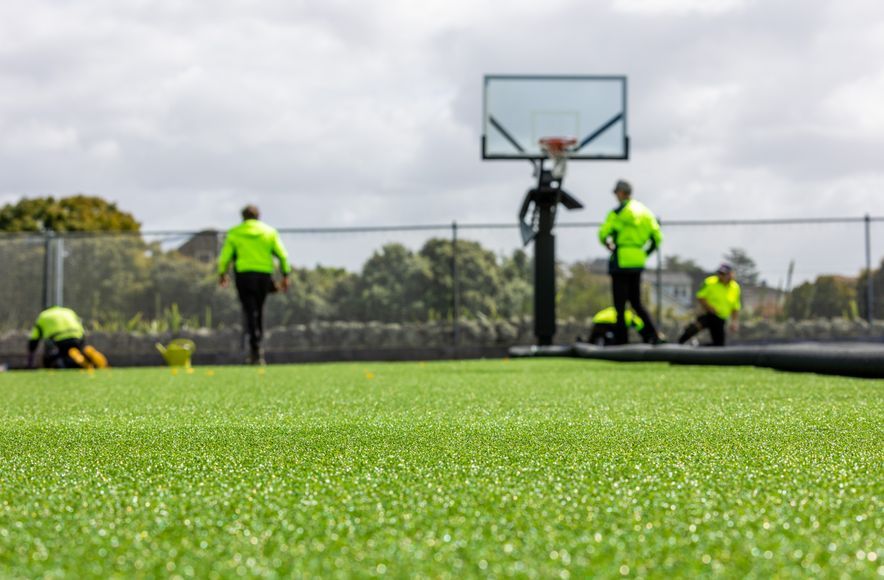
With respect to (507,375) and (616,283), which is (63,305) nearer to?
(616,283)

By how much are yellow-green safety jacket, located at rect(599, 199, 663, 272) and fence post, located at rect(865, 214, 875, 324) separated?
6.45 metres

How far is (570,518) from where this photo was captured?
59.9 inches

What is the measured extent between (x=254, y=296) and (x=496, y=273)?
17.7 ft

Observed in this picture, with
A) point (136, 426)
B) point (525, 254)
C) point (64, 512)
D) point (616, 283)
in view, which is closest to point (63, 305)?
point (525, 254)

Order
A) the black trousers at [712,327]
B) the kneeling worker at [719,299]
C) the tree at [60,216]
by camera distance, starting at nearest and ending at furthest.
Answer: the black trousers at [712,327]
the kneeling worker at [719,299]
the tree at [60,216]

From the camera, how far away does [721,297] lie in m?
10.8

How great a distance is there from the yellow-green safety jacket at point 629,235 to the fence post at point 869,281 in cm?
645

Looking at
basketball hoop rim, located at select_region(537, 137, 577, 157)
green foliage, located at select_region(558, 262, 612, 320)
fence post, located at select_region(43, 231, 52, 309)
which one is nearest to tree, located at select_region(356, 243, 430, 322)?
green foliage, located at select_region(558, 262, 612, 320)

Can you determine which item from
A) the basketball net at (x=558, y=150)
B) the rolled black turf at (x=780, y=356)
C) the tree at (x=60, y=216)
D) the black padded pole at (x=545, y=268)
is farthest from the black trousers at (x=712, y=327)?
the tree at (x=60, y=216)

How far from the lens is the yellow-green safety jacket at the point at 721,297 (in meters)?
10.8

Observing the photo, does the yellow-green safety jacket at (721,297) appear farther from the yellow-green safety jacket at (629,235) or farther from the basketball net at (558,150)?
the basketball net at (558,150)

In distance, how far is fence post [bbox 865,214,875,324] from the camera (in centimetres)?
1415

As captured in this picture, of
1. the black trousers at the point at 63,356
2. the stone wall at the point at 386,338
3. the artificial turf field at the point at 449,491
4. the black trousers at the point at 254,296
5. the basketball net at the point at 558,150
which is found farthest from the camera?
the stone wall at the point at 386,338

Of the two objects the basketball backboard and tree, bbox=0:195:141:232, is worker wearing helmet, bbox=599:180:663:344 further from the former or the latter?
tree, bbox=0:195:141:232
